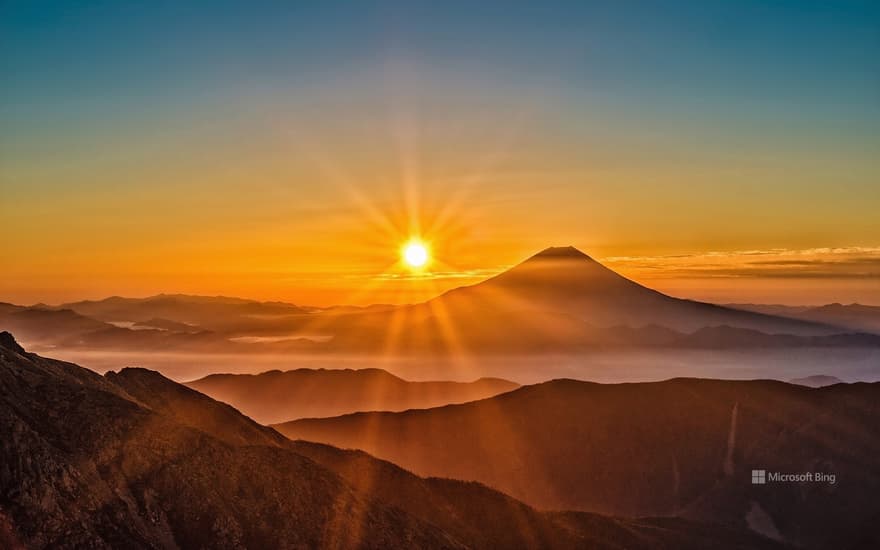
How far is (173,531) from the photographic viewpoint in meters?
40.4

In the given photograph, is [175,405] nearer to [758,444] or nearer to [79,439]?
[79,439]

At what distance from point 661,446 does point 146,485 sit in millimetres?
89624

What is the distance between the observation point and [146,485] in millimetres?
41625

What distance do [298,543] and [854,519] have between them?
79096 mm

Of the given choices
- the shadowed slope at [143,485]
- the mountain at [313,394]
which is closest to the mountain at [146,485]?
the shadowed slope at [143,485]

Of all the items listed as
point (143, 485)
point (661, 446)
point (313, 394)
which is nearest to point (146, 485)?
point (143, 485)

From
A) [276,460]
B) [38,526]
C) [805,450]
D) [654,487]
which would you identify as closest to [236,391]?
[654,487]

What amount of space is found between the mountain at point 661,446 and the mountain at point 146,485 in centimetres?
5400

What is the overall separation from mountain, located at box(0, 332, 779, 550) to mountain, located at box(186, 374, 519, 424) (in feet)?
411

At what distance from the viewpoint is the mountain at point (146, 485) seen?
3541 cm

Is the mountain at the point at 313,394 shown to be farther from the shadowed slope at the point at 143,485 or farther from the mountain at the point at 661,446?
the shadowed slope at the point at 143,485

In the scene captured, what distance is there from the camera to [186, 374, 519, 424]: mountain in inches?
7234

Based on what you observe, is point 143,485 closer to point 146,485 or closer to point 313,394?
point 146,485

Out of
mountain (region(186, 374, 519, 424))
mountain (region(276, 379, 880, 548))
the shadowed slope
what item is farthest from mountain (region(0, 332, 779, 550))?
mountain (region(186, 374, 519, 424))
